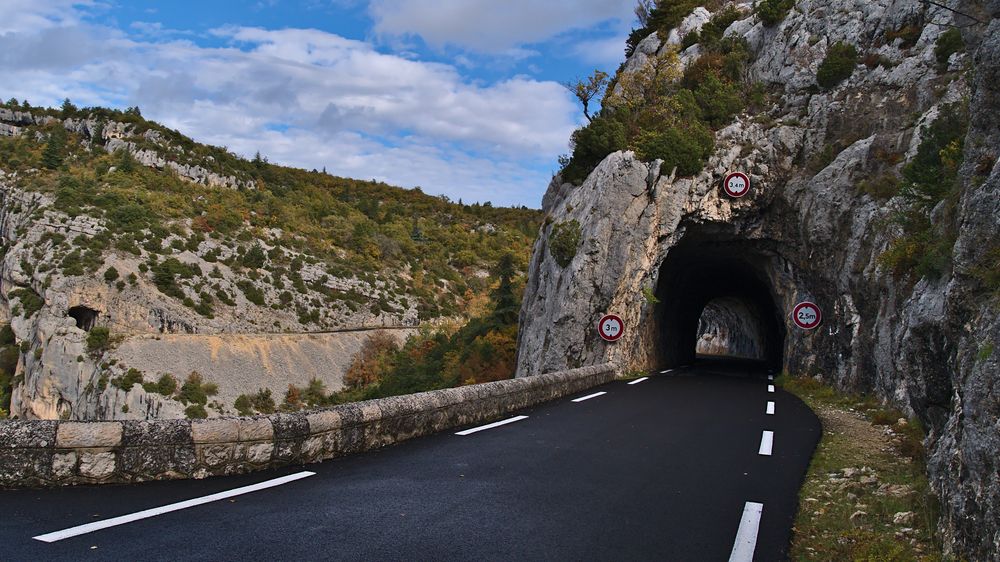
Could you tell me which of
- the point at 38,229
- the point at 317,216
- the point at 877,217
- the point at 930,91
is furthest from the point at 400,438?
the point at 317,216

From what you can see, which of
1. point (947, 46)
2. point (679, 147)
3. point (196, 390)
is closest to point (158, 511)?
point (679, 147)

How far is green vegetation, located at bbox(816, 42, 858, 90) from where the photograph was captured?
25.0 meters

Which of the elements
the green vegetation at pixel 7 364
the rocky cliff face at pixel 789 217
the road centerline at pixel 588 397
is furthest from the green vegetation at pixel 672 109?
the green vegetation at pixel 7 364

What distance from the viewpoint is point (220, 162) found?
100062 millimetres

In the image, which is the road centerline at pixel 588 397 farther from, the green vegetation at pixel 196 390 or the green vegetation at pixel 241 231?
the green vegetation at pixel 241 231

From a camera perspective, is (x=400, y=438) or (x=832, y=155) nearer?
(x=400, y=438)

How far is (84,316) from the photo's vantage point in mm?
52656

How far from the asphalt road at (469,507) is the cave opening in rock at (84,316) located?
53646 mm

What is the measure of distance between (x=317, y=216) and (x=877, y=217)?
83719 millimetres

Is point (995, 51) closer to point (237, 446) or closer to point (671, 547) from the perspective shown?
point (671, 547)

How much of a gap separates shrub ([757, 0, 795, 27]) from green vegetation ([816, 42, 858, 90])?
5.10 m

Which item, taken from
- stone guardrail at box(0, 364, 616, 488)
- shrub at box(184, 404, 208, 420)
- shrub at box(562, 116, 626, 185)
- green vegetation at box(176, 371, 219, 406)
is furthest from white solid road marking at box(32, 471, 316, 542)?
green vegetation at box(176, 371, 219, 406)

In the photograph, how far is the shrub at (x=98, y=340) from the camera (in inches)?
1925

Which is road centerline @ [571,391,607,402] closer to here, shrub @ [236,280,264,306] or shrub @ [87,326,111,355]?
shrub @ [87,326,111,355]
